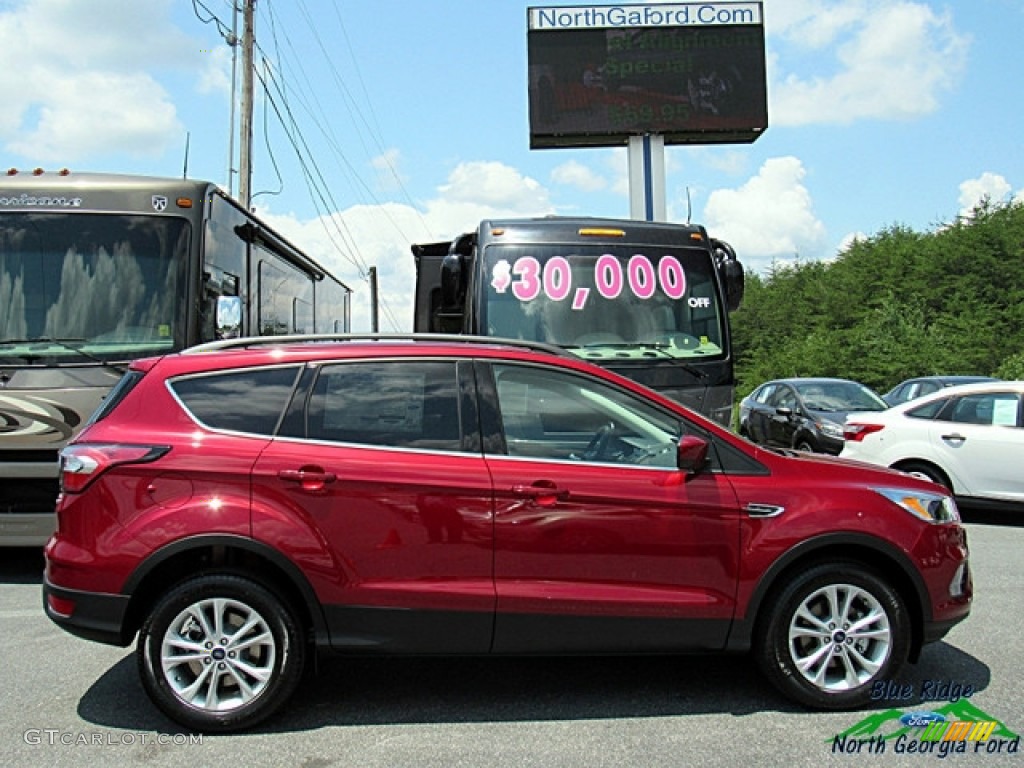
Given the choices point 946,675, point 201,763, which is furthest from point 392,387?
point 946,675

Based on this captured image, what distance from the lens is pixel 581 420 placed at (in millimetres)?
4594

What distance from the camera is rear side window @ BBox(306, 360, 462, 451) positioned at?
4387mm

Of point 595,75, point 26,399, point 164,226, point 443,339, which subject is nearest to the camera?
point 443,339

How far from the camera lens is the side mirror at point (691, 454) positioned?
434 centimetres

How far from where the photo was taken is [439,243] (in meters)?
11.3

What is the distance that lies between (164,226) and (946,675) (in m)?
6.31

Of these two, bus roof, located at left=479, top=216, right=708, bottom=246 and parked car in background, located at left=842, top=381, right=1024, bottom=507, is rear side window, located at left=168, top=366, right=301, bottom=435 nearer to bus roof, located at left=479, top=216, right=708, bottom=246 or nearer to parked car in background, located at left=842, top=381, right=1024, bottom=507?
bus roof, located at left=479, top=216, right=708, bottom=246

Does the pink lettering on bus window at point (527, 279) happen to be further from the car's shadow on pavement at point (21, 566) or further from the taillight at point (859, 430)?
the car's shadow on pavement at point (21, 566)

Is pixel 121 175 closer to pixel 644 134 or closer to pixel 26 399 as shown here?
pixel 26 399

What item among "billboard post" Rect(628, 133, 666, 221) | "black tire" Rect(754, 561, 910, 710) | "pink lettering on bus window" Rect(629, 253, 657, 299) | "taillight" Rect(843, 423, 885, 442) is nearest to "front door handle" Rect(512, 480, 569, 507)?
"black tire" Rect(754, 561, 910, 710)

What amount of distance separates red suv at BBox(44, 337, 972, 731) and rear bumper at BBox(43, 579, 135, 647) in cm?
1

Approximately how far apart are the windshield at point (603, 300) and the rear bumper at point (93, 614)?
4541 mm

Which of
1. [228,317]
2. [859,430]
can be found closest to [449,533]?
[228,317]

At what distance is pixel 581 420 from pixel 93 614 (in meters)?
2.43
